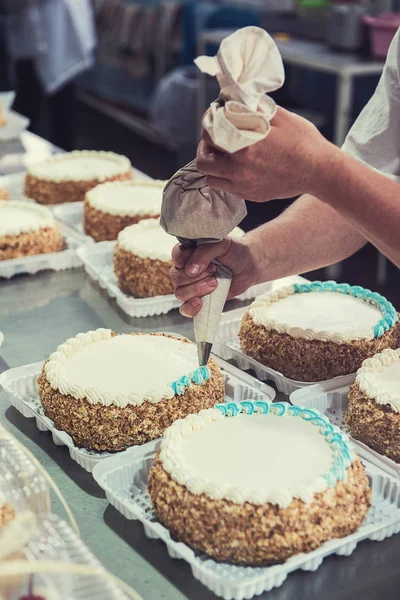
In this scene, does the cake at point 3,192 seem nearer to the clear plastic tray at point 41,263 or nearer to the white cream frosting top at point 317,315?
the clear plastic tray at point 41,263

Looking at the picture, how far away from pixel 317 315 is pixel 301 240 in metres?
0.16

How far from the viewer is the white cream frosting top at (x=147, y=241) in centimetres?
214

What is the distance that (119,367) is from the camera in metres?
1.56

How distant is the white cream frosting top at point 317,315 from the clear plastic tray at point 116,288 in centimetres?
27

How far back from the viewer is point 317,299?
190 cm

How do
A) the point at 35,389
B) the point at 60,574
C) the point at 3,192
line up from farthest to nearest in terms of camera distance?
the point at 3,192, the point at 35,389, the point at 60,574

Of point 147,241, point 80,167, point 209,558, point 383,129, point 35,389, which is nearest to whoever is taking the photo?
point 209,558

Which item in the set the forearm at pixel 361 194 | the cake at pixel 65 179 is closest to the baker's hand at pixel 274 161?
the forearm at pixel 361 194

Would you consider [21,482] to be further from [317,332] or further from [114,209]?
[114,209]

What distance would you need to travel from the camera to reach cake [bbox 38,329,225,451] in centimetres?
145

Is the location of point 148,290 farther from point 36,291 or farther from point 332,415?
point 332,415

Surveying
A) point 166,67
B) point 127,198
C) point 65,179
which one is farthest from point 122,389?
point 166,67

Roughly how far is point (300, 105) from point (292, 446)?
17.7 ft

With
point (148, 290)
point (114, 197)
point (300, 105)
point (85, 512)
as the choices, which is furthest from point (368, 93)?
point (85, 512)
